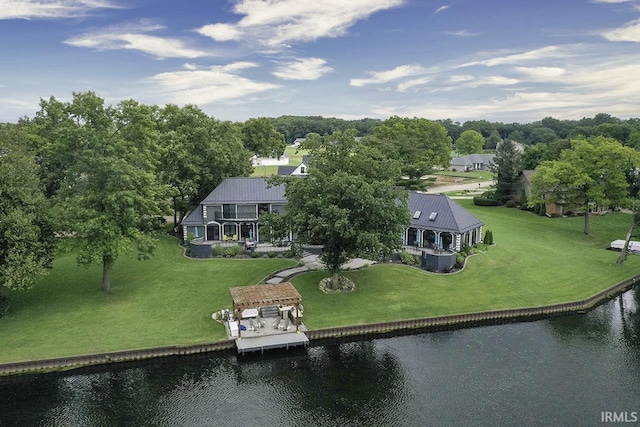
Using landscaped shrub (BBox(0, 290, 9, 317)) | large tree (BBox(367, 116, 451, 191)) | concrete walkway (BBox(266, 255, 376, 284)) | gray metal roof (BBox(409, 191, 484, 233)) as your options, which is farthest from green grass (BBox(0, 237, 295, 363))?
large tree (BBox(367, 116, 451, 191))

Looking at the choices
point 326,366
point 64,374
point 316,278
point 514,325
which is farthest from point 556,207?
point 64,374

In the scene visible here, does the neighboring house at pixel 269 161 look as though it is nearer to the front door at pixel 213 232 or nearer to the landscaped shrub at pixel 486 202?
the landscaped shrub at pixel 486 202

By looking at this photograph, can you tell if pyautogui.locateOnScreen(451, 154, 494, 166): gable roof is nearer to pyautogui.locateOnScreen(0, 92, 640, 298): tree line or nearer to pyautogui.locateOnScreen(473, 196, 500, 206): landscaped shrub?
pyautogui.locateOnScreen(473, 196, 500, 206): landscaped shrub

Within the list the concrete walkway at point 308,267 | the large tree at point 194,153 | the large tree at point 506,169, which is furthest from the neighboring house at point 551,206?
the large tree at point 194,153

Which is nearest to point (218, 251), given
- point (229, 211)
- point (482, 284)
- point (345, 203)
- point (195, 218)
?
point (229, 211)

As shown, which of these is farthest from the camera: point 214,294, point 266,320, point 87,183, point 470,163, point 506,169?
point 470,163

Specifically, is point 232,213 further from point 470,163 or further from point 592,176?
point 470,163

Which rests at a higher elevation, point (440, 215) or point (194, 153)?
point (194, 153)
